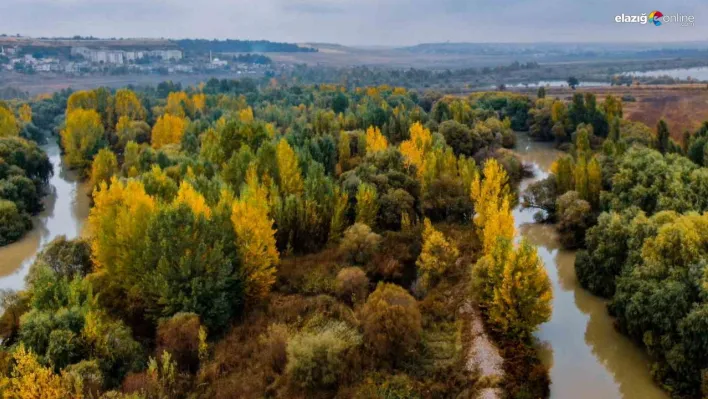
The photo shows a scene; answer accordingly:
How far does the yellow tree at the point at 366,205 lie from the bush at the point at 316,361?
37.3 ft

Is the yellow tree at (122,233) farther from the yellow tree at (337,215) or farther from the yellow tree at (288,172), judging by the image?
the yellow tree at (288,172)

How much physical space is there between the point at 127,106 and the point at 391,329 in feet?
161

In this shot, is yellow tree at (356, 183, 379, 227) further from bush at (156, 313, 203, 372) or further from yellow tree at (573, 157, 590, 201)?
yellow tree at (573, 157, 590, 201)

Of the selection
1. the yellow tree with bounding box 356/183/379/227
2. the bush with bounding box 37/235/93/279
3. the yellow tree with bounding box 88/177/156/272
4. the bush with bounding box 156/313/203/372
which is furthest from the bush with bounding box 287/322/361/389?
the yellow tree with bounding box 356/183/379/227

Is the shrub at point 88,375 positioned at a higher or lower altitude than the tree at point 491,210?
lower

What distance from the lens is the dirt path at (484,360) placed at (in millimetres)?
16939

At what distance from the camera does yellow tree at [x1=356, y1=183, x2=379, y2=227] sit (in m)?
27.4

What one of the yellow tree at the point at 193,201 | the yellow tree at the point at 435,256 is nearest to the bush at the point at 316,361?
the yellow tree at the point at 193,201

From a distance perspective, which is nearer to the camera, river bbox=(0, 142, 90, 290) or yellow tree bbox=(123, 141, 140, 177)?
river bbox=(0, 142, 90, 290)

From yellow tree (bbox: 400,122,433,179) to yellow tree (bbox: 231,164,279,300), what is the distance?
12310mm

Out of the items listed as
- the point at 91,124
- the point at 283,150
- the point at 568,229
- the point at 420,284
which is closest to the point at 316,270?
the point at 420,284

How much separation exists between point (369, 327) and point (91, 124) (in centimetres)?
3905

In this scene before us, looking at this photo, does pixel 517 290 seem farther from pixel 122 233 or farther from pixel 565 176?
pixel 565 176

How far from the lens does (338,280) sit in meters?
22.5
